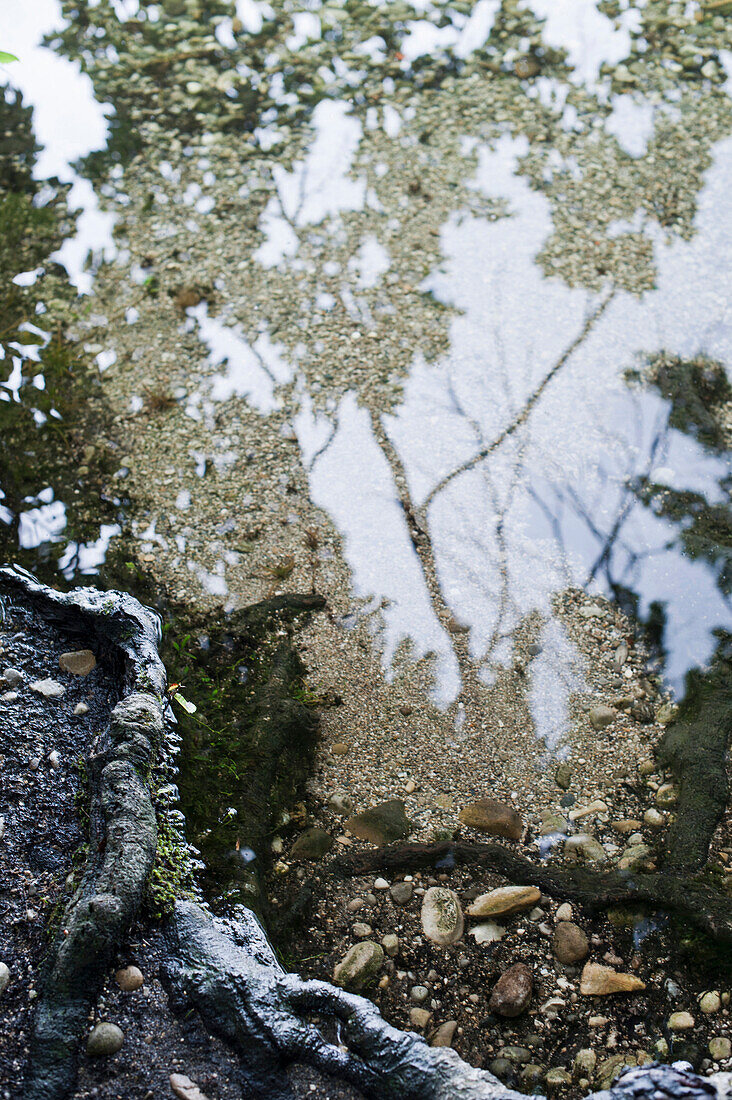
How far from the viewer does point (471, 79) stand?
496cm

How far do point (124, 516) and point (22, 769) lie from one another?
43.6 inches

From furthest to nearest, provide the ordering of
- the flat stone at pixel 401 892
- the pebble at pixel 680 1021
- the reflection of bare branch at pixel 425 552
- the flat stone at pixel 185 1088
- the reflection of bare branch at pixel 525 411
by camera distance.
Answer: the reflection of bare branch at pixel 525 411 < the reflection of bare branch at pixel 425 552 < the flat stone at pixel 401 892 < the pebble at pixel 680 1021 < the flat stone at pixel 185 1088

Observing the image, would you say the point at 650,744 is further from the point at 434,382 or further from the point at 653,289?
the point at 653,289

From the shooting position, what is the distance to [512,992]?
184 centimetres

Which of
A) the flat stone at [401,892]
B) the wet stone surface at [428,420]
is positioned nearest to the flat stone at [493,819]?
the wet stone surface at [428,420]

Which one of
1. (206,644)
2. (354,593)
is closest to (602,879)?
(354,593)

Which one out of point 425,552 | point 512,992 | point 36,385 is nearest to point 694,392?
point 425,552

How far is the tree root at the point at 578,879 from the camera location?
76.3 inches

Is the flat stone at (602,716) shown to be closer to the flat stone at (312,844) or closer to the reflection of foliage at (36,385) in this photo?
the flat stone at (312,844)

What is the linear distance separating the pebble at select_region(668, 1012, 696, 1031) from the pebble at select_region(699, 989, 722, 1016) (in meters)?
0.04

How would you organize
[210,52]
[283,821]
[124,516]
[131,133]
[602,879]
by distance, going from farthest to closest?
[210,52], [131,133], [124,516], [283,821], [602,879]

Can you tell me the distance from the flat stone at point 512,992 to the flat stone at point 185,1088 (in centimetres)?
65

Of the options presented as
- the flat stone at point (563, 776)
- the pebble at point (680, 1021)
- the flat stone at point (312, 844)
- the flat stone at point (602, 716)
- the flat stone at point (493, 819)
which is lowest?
the pebble at point (680, 1021)

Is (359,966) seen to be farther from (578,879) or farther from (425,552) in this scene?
(425,552)
